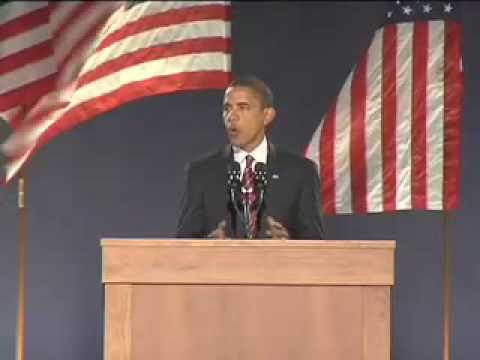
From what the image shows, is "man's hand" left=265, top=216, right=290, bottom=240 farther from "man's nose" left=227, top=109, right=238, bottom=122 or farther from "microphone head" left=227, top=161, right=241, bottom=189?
"man's nose" left=227, top=109, right=238, bottom=122

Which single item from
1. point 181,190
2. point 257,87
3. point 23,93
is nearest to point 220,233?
point 257,87

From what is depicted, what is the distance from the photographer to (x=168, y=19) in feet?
15.4

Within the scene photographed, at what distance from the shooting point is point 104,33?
15.1 ft

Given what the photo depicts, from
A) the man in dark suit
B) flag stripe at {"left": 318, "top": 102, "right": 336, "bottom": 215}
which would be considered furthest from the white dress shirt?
flag stripe at {"left": 318, "top": 102, "right": 336, "bottom": 215}

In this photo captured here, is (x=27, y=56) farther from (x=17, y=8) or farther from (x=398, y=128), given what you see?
(x=398, y=128)

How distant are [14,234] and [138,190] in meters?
0.67

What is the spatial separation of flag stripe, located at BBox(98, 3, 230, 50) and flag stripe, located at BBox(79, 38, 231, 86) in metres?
0.08

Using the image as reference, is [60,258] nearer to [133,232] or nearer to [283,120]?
[133,232]

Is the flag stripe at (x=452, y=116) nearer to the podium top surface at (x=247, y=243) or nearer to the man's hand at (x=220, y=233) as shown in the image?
the man's hand at (x=220, y=233)

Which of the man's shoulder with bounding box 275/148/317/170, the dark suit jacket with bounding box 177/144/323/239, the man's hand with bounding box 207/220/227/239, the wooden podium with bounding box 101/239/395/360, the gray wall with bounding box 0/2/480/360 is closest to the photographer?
the wooden podium with bounding box 101/239/395/360

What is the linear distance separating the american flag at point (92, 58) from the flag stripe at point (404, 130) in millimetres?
→ 821

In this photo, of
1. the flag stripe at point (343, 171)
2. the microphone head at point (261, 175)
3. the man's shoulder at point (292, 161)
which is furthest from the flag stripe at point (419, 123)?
the microphone head at point (261, 175)

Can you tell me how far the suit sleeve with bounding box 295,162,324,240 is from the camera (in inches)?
147

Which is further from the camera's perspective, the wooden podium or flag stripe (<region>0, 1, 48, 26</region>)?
flag stripe (<region>0, 1, 48, 26</region>)
